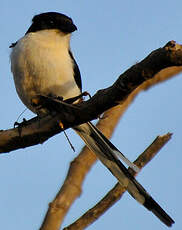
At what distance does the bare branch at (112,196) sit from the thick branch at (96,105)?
69 centimetres

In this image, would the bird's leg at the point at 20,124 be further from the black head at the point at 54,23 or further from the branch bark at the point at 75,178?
the black head at the point at 54,23

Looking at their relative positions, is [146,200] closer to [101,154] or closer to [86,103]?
[101,154]

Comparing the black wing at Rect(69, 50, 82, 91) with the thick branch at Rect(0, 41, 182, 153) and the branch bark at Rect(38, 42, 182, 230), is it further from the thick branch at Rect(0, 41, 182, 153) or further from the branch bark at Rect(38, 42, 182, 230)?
the thick branch at Rect(0, 41, 182, 153)

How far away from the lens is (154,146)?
448 cm

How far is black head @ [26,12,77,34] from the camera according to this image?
5355 mm

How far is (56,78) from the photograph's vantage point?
4.96m

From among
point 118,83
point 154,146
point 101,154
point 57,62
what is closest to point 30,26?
point 57,62

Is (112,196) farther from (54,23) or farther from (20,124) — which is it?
(54,23)

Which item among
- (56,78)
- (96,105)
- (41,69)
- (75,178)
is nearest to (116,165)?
(75,178)

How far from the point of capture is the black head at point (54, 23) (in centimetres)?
536

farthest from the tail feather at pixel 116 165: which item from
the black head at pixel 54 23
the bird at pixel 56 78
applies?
the black head at pixel 54 23

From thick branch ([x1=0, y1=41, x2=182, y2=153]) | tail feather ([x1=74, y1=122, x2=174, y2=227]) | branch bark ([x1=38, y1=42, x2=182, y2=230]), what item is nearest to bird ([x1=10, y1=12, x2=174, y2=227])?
tail feather ([x1=74, y1=122, x2=174, y2=227])

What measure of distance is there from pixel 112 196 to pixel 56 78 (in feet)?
4.47

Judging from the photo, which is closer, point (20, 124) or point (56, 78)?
point (20, 124)
